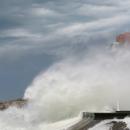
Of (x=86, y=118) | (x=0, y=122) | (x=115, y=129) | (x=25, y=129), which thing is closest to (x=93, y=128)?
(x=115, y=129)

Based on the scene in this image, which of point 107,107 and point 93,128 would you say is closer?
point 93,128

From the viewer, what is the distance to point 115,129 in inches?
2071

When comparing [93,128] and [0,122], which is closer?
[93,128]

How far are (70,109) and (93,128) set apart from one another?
Answer: 45581mm

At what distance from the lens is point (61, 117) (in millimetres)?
96062

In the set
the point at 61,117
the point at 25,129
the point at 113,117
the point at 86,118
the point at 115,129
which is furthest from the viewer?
the point at 61,117

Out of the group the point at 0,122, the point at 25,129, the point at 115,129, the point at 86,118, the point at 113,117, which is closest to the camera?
the point at 115,129

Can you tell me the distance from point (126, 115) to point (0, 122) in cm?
3620

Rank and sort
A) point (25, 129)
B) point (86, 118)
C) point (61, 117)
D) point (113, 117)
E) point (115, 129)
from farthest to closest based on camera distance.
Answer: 1. point (61, 117)
2. point (25, 129)
3. point (86, 118)
4. point (113, 117)
5. point (115, 129)

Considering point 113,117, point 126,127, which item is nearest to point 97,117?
point 113,117

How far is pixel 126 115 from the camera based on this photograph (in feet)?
188

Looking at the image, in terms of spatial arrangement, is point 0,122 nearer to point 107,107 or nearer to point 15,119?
point 15,119

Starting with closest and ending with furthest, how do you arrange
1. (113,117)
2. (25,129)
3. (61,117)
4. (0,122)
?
(113,117), (25,129), (0,122), (61,117)

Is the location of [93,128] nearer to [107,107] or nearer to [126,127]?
[126,127]
